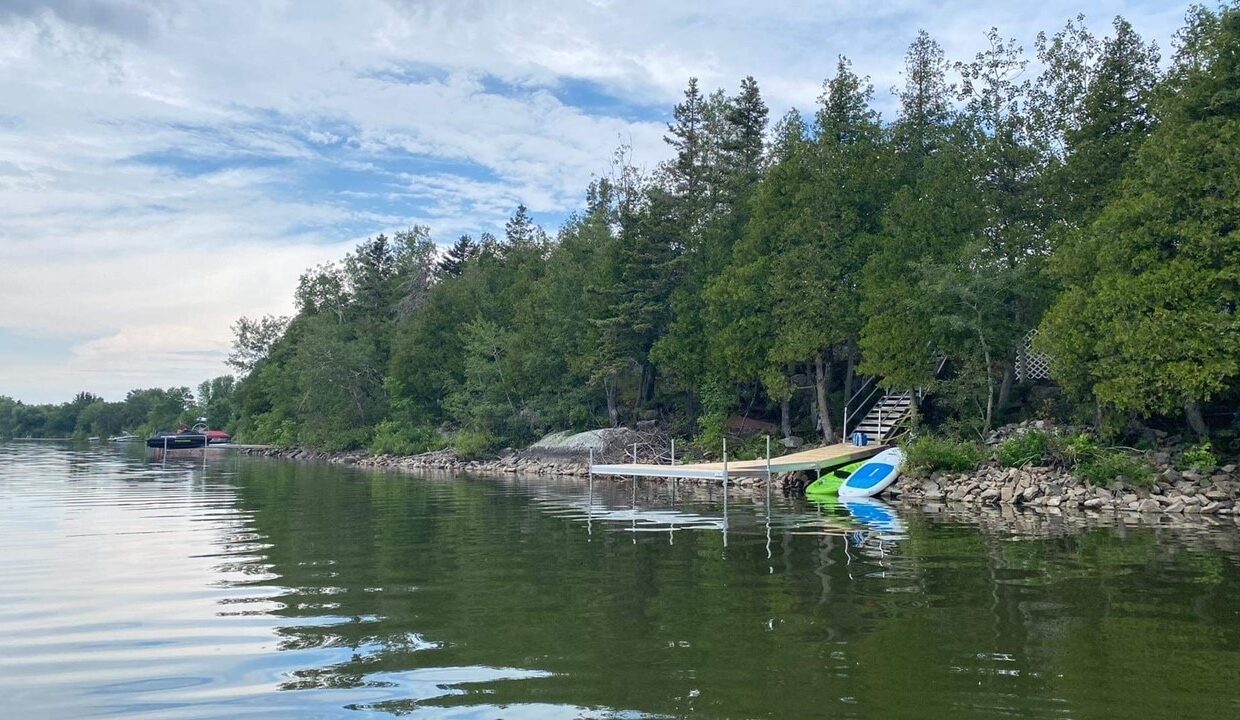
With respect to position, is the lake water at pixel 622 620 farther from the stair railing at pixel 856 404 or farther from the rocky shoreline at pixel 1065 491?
the stair railing at pixel 856 404

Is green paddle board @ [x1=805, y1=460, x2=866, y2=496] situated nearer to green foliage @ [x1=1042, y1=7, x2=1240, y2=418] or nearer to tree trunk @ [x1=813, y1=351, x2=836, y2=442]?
tree trunk @ [x1=813, y1=351, x2=836, y2=442]

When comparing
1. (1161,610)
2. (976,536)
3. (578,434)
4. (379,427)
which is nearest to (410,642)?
(1161,610)

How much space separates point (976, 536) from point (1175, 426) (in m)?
12.5

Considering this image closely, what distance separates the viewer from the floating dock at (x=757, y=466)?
22.5m

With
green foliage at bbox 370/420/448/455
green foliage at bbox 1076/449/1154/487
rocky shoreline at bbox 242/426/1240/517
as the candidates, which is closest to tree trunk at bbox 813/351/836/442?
rocky shoreline at bbox 242/426/1240/517

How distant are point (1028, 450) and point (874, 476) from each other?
423cm

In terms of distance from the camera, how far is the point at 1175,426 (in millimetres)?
24281

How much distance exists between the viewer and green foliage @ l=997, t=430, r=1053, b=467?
2345cm

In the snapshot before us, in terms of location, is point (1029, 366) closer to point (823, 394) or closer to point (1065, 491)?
point (823, 394)

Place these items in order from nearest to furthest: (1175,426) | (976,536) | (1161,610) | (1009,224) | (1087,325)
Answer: (1161,610)
(976,536)
(1087,325)
(1175,426)
(1009,224)

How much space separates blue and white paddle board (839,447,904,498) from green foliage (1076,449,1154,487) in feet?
16.0

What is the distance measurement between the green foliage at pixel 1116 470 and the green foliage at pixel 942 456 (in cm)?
315

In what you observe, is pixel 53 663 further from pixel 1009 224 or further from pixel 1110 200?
pixel 1009 224

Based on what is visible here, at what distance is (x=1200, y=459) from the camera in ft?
68.2
